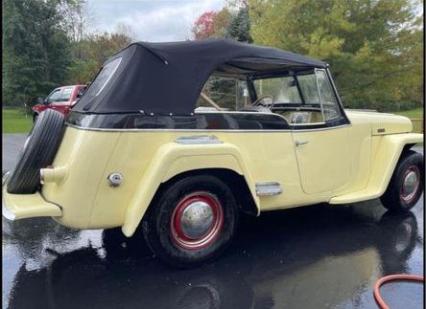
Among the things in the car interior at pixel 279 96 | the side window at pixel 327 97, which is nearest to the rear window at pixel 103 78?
the car interior at pixel 279 96

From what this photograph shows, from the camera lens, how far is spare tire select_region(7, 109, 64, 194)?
350cm

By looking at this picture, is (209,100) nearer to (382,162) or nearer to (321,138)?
(321,138)

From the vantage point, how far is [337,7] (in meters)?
12.8

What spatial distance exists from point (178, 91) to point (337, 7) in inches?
426

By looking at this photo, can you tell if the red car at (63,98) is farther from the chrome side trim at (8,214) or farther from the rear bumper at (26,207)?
the chrome side trim at (8,214)

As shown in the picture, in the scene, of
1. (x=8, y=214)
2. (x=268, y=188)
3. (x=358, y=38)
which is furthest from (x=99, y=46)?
(x=8, y=214)

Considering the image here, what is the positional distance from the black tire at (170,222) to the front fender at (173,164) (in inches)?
5.8

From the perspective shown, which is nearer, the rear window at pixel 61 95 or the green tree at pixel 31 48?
the rear window at pixel 61 95

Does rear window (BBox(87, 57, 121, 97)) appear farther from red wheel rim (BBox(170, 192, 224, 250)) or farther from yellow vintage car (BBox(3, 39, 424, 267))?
red wheel rim (BBox(170, 192, 224, 250))

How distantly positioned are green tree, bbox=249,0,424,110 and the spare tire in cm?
1062

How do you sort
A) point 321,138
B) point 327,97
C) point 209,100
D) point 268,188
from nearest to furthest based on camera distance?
point 268,188 → point 209,100 → point 321,138 → point 327,97

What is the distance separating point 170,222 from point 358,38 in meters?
12.1

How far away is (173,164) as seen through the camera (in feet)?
11.0

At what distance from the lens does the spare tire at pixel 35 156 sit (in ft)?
11.5
